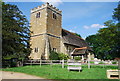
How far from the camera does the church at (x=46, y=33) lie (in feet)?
88.7

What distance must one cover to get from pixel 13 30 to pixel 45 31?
9.22 meters

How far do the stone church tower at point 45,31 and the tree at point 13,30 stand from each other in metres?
6.25

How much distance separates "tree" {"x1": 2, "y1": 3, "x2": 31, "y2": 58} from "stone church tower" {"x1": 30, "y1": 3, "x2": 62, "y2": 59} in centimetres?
625

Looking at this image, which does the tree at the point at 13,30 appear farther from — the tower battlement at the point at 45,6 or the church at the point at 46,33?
the tower battlement at the point at 45,6

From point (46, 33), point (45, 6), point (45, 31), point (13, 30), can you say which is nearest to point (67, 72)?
point (13, 30)

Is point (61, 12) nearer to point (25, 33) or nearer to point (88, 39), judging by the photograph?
point (25, 33)

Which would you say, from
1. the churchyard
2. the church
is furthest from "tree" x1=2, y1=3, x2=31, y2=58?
the church

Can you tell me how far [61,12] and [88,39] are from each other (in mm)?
31253

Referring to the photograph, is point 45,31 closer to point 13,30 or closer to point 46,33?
point 46,33

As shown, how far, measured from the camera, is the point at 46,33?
2711 cm

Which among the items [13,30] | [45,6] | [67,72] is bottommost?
[67,72]

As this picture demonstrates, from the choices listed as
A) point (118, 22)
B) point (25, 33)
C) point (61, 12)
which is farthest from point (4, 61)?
point (61, 12)

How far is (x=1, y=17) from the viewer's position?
55.8ft

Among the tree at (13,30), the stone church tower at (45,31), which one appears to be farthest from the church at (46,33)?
the tree at (13,30)
